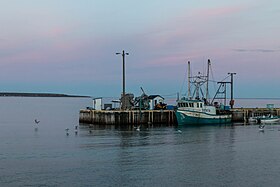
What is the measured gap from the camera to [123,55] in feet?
208

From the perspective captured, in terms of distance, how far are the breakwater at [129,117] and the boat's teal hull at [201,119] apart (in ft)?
8.47

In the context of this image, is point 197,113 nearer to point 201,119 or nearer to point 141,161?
point 201,119

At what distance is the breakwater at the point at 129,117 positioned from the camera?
61.4 meters

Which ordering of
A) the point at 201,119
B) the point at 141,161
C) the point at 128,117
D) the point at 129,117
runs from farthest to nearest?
the point at 201,119 < the point at 129,117 < the point at 128,117 < the point at 141,161

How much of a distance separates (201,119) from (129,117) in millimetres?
11460

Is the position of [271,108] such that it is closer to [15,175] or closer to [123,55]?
[123,55]

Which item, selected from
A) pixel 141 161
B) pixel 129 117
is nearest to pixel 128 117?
pixel 129 117

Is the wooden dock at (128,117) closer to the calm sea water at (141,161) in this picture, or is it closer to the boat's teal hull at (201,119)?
the boat's teal hull at (201,119)

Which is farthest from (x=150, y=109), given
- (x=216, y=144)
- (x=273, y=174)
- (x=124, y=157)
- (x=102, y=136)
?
(x=273, y=174)

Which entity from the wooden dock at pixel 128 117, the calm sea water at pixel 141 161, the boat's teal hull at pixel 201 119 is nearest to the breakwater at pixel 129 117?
the wooden dock at pixel 128 117

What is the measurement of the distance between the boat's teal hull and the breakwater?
8.47 feet

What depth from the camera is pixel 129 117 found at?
6219 cm

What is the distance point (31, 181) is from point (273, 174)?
14.7 metres

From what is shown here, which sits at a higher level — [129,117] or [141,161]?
[129,117]
